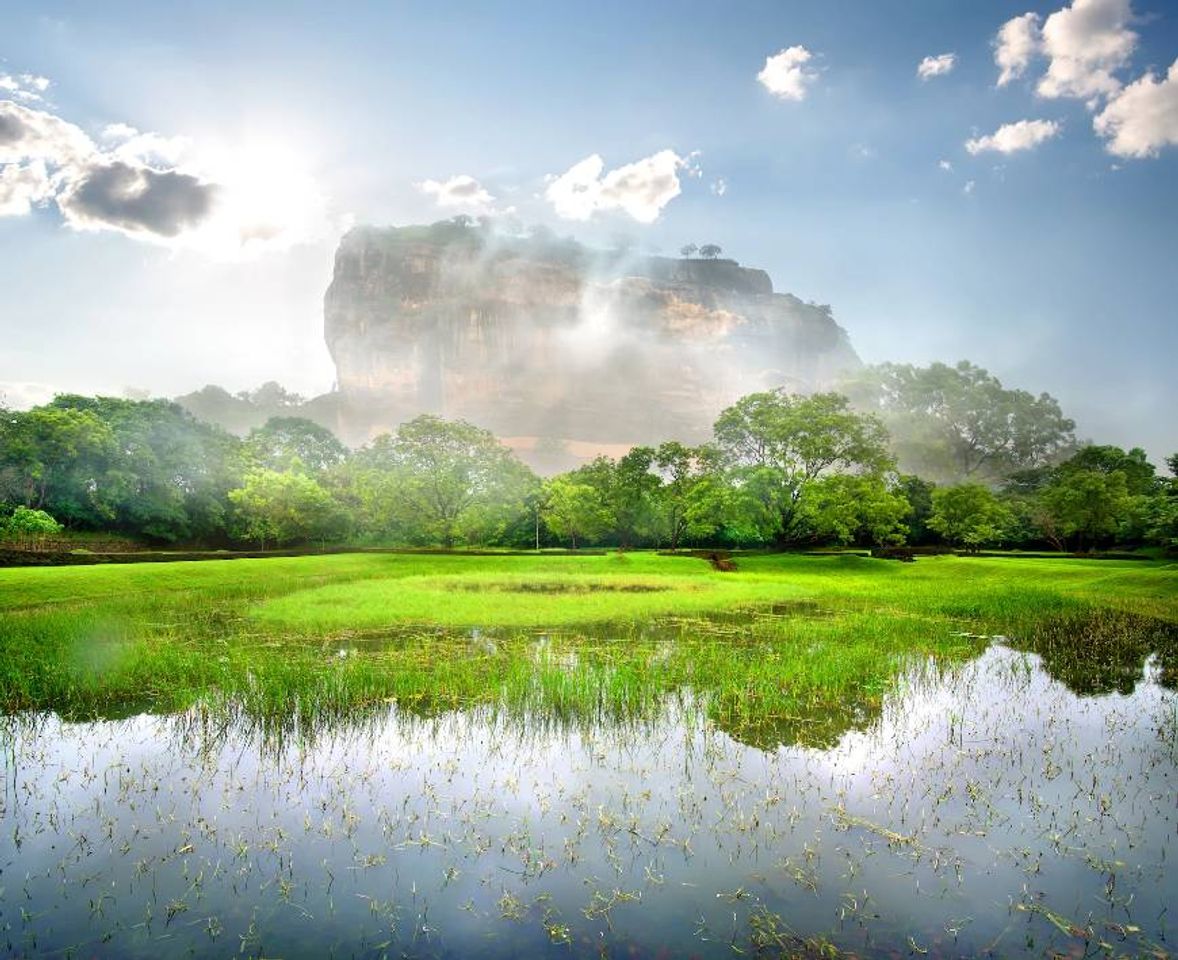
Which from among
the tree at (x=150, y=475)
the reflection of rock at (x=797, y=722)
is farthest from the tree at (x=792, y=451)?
the tree at (x=150, y=475)

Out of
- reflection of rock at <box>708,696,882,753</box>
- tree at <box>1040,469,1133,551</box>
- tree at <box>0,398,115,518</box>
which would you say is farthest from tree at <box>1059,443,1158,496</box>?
tree at <box>0,398,115,518</box>

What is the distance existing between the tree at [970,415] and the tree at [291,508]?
76952 millimetres

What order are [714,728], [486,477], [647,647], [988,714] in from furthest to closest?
[486,477]
[647,647]
[988,714]
[714,728]

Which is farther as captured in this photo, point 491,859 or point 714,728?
point 714,728

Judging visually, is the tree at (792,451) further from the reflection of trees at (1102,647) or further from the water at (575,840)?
the water at (575,840)

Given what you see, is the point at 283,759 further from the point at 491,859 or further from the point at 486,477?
the point at 486,477

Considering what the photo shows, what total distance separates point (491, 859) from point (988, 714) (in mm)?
8896

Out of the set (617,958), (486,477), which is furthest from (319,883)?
(486,477)

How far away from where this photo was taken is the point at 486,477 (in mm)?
61438

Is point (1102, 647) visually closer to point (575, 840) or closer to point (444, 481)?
point (575, 840)

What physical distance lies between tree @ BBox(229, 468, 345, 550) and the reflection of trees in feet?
183

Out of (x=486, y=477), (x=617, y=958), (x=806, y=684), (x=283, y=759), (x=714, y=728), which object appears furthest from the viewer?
(x=486, y=477)

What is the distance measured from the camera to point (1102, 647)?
56.6ft

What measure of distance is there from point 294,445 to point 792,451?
219 feet
